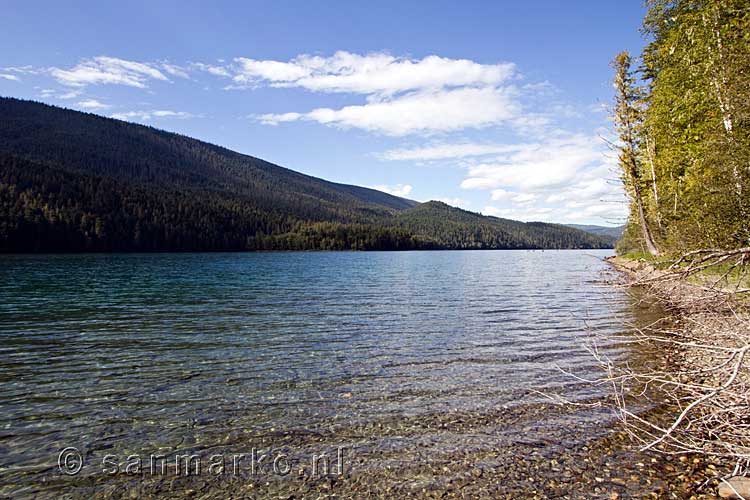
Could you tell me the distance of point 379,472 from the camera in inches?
303

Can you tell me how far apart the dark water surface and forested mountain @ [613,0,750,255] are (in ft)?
17.4

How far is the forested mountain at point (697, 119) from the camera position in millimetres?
13430

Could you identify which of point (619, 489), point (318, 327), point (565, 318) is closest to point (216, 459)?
point (619, 489)

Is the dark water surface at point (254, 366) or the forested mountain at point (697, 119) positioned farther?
the forested mountain at point (697, 119)

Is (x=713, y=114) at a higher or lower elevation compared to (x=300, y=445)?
higher

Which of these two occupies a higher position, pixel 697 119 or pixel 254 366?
pixel 697 119

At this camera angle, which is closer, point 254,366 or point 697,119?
point 254,366

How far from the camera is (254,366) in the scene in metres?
14.4

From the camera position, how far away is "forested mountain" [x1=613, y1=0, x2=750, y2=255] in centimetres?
1343

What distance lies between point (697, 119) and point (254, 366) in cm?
2373

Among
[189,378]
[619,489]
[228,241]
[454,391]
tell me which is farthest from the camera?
[228,241]

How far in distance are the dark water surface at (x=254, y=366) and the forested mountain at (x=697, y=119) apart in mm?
5300

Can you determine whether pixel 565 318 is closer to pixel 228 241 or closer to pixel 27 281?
pixel 27 281

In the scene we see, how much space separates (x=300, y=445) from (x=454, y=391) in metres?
4.67
